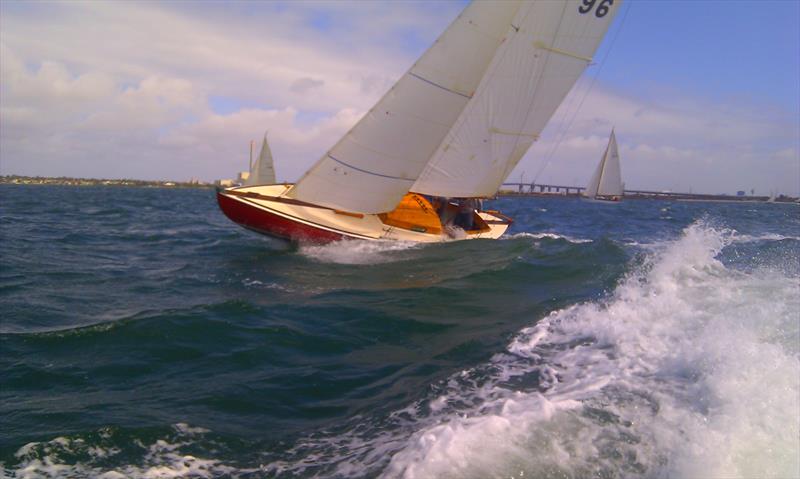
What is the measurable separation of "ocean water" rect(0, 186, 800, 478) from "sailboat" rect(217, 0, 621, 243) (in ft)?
11.9

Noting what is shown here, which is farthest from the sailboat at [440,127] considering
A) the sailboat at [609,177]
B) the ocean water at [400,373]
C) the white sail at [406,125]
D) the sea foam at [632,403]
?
the sailboat at [609,177]

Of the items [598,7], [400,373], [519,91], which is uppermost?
[598,7]

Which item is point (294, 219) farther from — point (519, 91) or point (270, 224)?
point (519, 91)

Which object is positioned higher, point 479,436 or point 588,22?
point 588,22

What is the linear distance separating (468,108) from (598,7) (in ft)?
14.6

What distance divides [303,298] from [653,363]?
553 cm

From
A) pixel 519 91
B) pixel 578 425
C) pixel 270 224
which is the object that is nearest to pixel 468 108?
pixel 519 91

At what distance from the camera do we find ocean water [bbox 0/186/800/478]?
392 cm

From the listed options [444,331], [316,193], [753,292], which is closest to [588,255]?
[753,292]

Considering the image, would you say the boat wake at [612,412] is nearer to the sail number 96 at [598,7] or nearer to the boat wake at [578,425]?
the boat wake at [578,425]

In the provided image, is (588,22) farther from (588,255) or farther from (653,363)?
(653,363)

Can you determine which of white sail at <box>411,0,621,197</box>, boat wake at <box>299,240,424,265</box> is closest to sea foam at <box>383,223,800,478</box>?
boat wake at <box>299,240,424,265</box>

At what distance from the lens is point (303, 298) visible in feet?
30.8

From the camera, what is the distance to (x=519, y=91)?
16906mm
